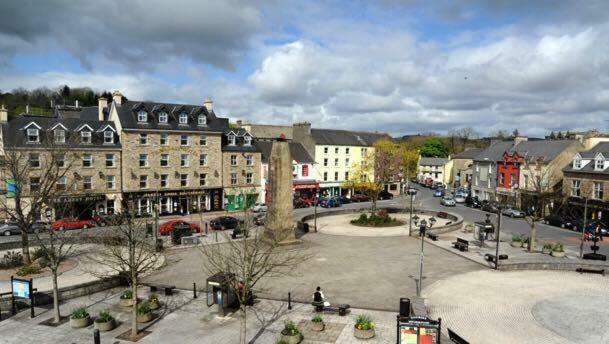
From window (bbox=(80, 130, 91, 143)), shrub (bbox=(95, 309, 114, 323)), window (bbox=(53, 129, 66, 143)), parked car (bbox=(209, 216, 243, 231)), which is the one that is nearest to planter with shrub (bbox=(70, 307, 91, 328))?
shrub (bbox=(95, 309, 114, 323))

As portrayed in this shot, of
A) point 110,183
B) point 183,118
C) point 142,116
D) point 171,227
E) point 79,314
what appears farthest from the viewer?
point 183,118

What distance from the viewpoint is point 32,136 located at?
4234 centimetres

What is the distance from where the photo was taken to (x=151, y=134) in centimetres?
4825

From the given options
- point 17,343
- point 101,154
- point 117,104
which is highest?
point 117,104

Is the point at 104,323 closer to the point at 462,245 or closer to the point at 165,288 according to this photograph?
the point at 165,288

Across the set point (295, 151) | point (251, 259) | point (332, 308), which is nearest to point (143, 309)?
point (251, 259)

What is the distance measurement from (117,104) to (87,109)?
11.1m

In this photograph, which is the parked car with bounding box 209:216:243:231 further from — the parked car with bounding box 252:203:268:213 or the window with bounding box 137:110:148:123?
the window with bounding box 137:110:148:123

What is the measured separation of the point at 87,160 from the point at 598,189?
56.2 meters

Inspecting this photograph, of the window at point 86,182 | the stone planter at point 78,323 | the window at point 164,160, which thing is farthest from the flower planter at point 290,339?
the window at point 164,160

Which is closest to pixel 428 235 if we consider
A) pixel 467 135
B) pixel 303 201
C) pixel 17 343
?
pixel 303 201

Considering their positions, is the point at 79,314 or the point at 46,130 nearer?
the point at 79,314

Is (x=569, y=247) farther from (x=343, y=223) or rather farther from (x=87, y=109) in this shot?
(x=87, y=109)

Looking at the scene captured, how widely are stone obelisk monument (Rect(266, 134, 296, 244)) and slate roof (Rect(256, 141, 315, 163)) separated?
2767 centimetres
